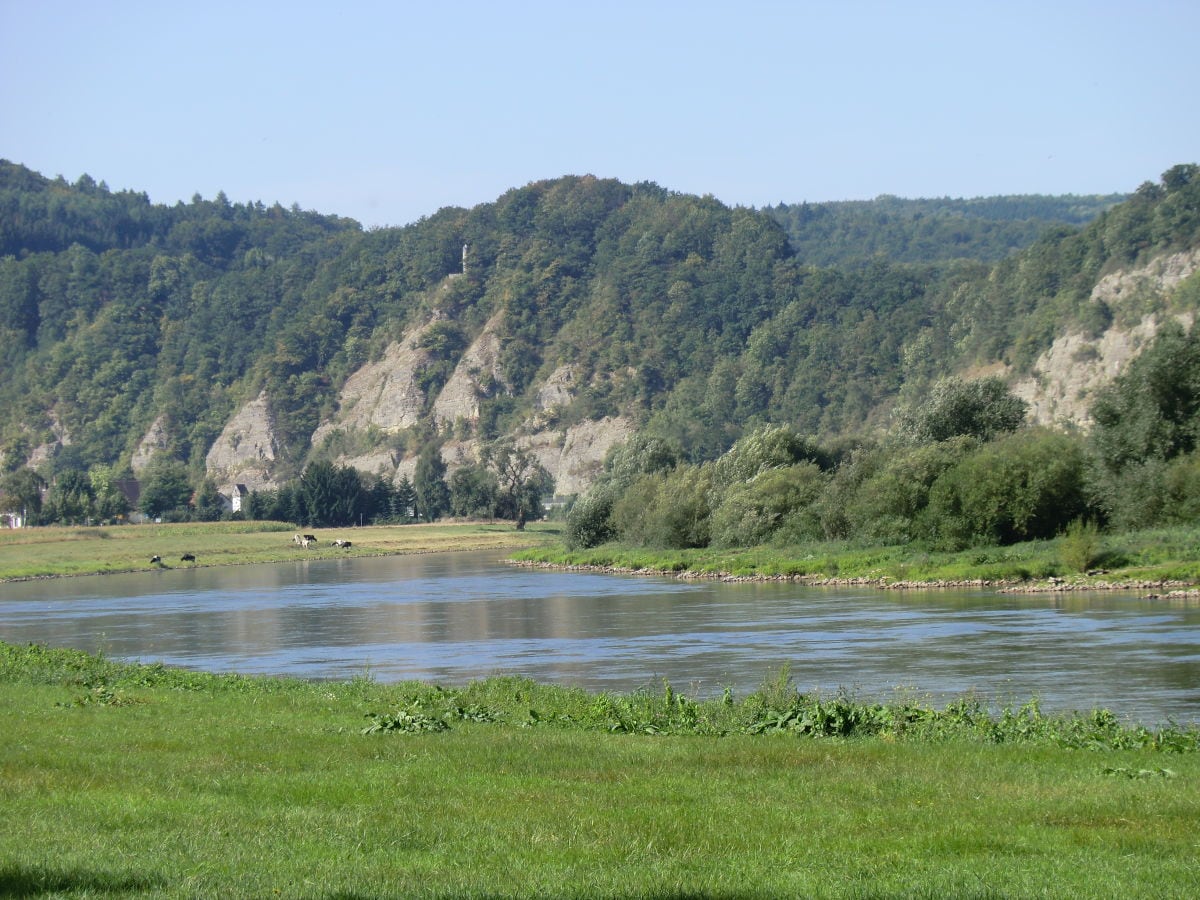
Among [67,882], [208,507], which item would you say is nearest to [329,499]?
[208,507]

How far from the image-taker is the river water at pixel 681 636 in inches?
1092

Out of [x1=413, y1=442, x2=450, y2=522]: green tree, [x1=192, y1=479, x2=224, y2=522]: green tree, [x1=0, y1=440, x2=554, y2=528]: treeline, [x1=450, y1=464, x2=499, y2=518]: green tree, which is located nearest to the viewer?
[x1=0, y1=440, x2=554, y2=528]: treeline

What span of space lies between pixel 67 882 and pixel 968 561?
1925 inches

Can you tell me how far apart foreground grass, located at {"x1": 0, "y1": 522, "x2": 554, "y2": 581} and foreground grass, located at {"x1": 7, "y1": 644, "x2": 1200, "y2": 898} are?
76002 millimetres

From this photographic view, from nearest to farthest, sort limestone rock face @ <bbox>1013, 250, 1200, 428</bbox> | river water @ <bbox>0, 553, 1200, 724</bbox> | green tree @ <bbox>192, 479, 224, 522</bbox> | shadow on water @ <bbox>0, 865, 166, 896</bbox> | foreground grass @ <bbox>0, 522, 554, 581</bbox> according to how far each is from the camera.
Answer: shadow on water @ <bbox>0, 865, 166, 896</bbox>, river water @ <bbox>0, 553, 1200, 724</bbox>, foreground grass @ <bbox>0, 522, 554, 581</bbox>, limestone rock face @ <bbox>1013, 250, 1200, 428</bbox>, green tree @ <bbox>192, 479, 224, 522</bbox>

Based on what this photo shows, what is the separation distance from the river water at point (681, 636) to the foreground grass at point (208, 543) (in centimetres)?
2983

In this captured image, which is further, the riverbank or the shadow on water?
the riverbank

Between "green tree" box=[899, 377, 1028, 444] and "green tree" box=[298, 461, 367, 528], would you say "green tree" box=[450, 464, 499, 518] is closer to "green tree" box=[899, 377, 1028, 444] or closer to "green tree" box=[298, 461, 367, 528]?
→ "green tree" box=[298, 461, 367, 528]

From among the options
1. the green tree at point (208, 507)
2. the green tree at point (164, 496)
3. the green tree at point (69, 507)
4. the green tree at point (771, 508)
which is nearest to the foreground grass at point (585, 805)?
the green tree at point (771, 508)

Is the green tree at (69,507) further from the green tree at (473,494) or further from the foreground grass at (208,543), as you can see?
the green tree at (473,494)

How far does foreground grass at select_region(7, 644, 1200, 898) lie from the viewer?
10.0m

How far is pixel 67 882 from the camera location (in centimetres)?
982

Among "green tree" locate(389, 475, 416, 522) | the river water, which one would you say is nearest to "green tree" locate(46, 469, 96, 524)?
"green tree" locate(389, 475, 416, 522)

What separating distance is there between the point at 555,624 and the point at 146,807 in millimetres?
33219
